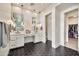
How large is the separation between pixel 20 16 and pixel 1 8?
4.40 ft

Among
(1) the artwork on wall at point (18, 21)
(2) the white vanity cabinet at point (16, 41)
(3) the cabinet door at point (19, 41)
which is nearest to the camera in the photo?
(2) the white vanity cabinet at point (16, 41)

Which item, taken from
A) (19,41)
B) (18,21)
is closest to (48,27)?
(18,21)

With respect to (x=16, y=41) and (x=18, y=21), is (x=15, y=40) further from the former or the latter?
(x=18, y=21)

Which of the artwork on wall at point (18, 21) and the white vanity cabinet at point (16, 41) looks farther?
the artwork on wall at point (18, 21)

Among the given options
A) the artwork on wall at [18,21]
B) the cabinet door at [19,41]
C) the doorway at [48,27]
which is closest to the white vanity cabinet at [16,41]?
the cabinet door at [19,41]

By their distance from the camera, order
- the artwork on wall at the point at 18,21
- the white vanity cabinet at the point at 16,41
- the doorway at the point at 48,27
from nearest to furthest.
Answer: the white vanity cabinet at the point at 16,41 → the artwork on wall at the point at 18,21 → the doorway at the point at 48,27

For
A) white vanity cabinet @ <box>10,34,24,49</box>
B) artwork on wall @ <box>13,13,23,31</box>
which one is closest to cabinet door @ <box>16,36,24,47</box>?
white vanity cabinet @ <box>10,34,24,49</box>

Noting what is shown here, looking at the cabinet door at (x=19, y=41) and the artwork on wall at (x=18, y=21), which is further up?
the artwork on wall at (x=18, y=21)

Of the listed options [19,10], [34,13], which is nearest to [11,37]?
[19,10]

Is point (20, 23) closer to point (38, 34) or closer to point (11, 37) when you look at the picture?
point (11, 37)

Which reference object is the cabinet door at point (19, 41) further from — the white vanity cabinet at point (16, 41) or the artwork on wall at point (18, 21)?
the artwork on wall at point (18, 21)

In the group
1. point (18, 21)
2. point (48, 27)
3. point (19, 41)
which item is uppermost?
point (18, 21)

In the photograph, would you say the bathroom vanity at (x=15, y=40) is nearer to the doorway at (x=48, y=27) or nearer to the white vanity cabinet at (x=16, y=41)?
the white vanity cabinet at (x=16, y=41)

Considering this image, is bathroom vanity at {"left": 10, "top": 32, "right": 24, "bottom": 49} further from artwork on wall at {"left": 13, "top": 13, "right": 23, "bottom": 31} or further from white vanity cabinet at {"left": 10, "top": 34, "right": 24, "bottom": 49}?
artwork on wall at {"left": 13, "top": 13, "right": 23, "bottom": 31}
